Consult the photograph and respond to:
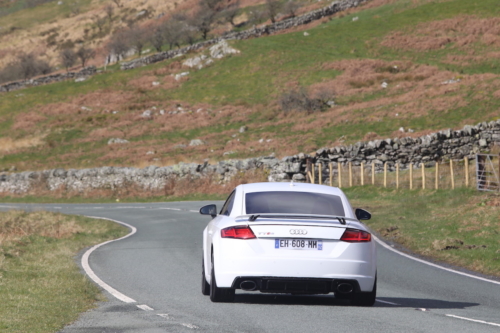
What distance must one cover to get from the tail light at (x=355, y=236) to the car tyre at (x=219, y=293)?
1782 millimetres

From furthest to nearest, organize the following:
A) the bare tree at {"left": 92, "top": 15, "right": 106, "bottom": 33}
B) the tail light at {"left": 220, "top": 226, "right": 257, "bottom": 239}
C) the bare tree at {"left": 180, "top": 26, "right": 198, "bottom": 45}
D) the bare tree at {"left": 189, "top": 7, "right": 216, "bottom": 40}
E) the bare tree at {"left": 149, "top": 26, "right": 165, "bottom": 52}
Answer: the bare tree at {"left": 92, "top": 15, "right": 106, "bottom": 33} < the bare tree at {"left": 149, "top": 26, "right": 165, "bottom": 52} < the bare tree at {"left": 189, "top": 7, "right": 216, "bottom": 40} < the bare tree at {"left": 180, "top": 26, "right": 198, "bottom": 45} < the tail light at {"left": 220, "top": 226, "right": 257, "bottom": 239}

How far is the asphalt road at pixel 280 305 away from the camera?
850 cm

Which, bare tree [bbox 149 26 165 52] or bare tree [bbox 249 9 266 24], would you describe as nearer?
bare tree [bbox 149 26 165 52]

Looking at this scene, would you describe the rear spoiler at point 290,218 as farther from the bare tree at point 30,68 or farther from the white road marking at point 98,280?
the bare tree at point 30,68

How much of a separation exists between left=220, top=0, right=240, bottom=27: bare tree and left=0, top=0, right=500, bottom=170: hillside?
20.7 meters

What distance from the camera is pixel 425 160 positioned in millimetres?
40969

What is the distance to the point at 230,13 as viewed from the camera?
352ft

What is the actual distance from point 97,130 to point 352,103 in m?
22.7

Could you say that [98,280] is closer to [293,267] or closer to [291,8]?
[293,267]

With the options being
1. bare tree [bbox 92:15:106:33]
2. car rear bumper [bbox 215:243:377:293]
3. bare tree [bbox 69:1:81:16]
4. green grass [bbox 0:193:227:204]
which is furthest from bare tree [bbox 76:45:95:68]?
car rear bumper [bbox 215:243:377:293]

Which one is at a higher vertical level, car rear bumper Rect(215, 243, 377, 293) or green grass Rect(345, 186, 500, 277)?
car rear bumper Rect(215, 243, 377, 293)

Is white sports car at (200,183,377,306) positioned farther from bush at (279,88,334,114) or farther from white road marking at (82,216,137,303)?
bush at (279,88,334,114)

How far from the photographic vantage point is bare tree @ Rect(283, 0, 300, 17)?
3801 inches

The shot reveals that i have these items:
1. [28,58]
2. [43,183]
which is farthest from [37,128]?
[28,58]
